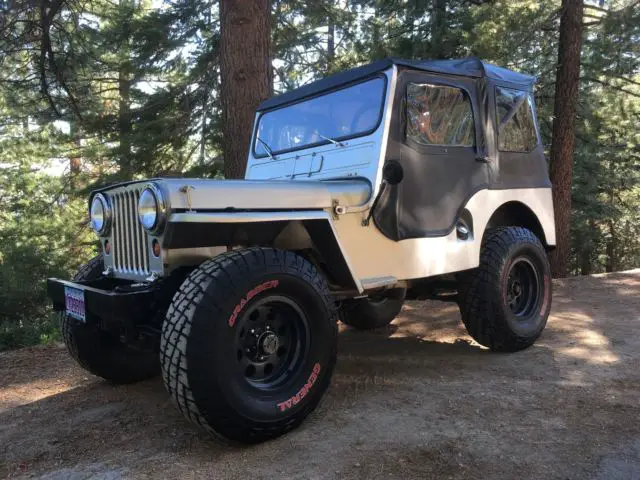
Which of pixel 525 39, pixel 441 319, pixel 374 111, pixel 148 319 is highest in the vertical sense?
pixel 525 39

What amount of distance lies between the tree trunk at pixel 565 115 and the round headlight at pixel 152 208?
28.0 ft

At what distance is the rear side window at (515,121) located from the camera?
472 centimetres

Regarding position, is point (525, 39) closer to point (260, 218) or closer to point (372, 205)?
point (372, 205)

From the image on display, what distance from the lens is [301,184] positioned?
134 inches

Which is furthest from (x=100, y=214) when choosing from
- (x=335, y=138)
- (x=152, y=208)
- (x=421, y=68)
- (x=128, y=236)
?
(x=421, y=68)

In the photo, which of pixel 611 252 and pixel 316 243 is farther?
pixel 611 252

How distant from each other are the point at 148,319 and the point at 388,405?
159cm

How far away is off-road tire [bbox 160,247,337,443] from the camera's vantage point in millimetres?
2682

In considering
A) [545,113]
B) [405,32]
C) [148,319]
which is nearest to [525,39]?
[545,113]

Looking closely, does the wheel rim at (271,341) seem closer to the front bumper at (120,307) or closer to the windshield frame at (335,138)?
the front bumper at (120,307)

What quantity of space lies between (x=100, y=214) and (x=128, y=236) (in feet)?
1.17

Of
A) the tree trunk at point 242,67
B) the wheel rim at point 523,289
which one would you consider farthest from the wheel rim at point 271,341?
the tree trunk at point 242,67

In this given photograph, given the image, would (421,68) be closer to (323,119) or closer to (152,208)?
(323,119)

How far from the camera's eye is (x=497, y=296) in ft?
14.5
